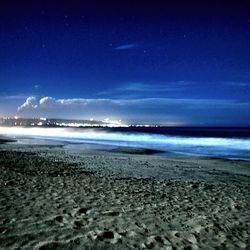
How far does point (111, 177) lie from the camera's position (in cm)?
1186

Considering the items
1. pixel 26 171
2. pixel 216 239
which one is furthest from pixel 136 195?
pixel 26 171

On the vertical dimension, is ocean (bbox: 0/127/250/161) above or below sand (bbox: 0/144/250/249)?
above

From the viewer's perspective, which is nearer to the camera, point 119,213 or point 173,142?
point 119,213

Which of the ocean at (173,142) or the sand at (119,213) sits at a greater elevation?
the ocean at (173,142)

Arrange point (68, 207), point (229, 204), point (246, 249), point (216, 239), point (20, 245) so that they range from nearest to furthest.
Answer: point (20, 245), point (246, 249), point (216, 239), point (68, 207), point (229, 204)

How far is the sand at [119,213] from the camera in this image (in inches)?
212

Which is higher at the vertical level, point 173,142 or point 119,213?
point 173,142

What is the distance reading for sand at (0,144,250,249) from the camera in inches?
212

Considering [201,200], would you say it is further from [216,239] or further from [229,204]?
[216,239]

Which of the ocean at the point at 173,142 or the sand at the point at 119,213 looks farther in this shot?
the ocean at the point at 173,142

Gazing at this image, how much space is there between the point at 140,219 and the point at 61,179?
5.01 meters

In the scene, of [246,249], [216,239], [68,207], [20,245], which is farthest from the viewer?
[68,207]

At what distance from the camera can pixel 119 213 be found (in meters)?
6.92

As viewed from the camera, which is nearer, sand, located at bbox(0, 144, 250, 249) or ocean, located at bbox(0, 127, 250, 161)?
sand, located at bbox(0, 144, 250, 249)
